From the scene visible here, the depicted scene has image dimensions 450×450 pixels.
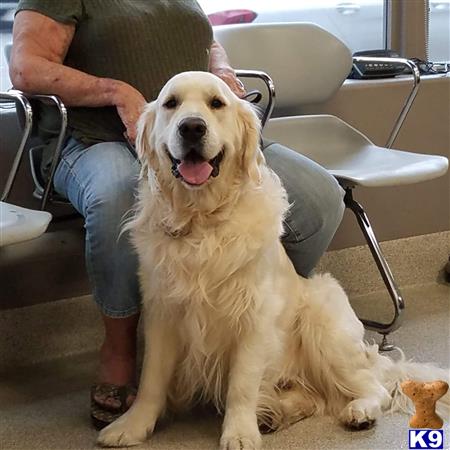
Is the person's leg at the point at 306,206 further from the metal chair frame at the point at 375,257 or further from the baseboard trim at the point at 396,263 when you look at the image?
the baseboard trim at the point at 396,263

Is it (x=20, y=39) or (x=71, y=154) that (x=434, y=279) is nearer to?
(x=71, y=154)

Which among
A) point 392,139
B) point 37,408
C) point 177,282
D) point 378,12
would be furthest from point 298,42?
point 37,408

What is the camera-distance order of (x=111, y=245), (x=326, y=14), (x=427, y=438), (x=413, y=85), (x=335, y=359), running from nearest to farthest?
1. (x=427, y=438)
2. (x=111, y=245)
3. (x=335, y=359)
4. (x=413, y=85)
5. (x=326, y=14)

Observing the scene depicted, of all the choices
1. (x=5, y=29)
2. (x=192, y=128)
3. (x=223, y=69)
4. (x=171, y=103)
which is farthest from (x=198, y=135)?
(x=5, y=29)

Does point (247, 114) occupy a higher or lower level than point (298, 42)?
higher

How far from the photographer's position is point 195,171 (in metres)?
1.72

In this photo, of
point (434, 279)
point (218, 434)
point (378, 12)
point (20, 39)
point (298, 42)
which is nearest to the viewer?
point (218, 434)

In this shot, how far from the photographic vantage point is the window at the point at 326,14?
3084 mm

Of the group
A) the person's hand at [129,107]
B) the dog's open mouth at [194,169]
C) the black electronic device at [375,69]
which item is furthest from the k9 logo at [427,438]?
the black electronic device at [375,69]

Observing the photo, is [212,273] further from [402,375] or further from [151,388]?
[402,375]

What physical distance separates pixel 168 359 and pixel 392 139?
1277 mm

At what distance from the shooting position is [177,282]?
1798mm

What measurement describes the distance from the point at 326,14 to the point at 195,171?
1775 millimetres

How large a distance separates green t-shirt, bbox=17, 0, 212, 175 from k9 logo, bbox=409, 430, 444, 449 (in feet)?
3.27
